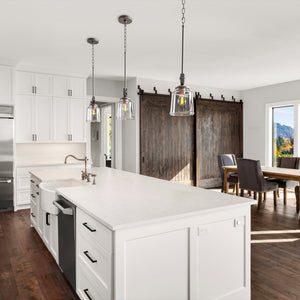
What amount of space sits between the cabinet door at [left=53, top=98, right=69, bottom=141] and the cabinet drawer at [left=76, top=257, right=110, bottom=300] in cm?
Answer: 382

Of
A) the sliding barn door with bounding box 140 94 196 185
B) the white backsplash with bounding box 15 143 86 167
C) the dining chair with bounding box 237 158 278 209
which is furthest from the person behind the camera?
the sliding barn door with bounding box 140 94 196 185

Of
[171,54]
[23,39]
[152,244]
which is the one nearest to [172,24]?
[171,54]

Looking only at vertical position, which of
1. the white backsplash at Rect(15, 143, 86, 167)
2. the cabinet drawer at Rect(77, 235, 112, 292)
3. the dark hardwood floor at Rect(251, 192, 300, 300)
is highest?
the white backsplash at Rect(15, 143, 86, 167)

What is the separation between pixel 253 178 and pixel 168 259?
11.6 ft

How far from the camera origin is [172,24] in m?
3.32

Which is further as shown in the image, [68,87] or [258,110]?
[258,110]

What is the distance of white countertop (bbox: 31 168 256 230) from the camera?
164cm

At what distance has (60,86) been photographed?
17.9 ft

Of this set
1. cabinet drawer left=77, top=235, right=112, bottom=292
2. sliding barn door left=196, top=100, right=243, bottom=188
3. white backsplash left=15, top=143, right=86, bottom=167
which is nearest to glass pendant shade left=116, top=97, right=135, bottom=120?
cabinet drawer left=77, top=235, right=112, bottom=292

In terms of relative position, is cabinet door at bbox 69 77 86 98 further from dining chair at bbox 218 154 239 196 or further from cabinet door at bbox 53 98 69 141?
dining chair at bbox 218 154 239 196

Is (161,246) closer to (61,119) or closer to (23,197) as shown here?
(23,197)

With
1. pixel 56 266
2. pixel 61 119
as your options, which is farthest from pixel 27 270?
pixel 61 119

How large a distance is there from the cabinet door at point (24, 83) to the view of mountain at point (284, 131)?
19.1ft

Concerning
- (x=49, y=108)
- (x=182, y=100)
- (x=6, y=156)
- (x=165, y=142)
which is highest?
(x=49, y=108)
